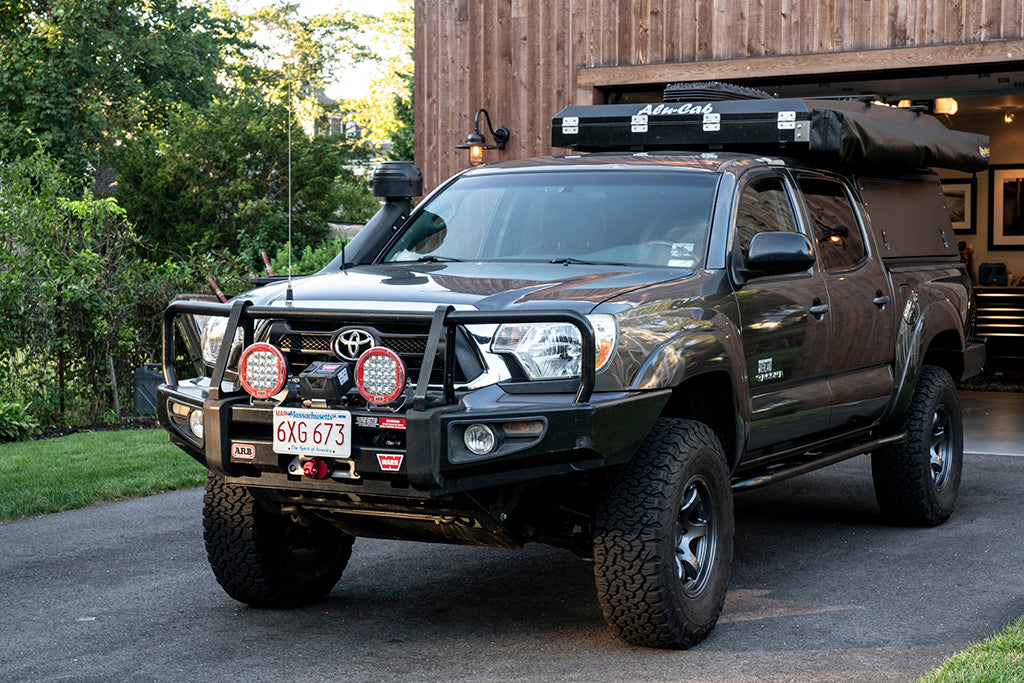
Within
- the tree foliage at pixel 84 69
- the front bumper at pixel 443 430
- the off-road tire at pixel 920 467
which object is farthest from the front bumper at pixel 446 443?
the tree foliage at pixel 84 69

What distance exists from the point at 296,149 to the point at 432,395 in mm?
24016

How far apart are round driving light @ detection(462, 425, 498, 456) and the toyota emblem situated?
51cm

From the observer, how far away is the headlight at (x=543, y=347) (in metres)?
4.75

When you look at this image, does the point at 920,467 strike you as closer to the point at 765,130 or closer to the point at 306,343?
the point at 765,130

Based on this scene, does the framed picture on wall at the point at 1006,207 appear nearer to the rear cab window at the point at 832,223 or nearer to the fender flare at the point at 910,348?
the fender flare at the point at 910,348

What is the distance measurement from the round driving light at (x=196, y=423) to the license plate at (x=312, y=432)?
55 centimetres

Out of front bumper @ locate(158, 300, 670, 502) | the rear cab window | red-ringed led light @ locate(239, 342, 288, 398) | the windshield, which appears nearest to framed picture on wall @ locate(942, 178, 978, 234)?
the rear cab window

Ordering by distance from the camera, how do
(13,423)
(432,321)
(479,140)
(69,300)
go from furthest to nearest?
(479,140), (69,300), (13,423), (432,321)

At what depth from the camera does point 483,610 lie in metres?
5.81

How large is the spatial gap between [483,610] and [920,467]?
2906 millimetres

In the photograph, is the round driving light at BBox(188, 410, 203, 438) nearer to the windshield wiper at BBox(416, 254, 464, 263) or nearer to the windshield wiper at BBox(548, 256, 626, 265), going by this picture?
the windshield wiper at BBox(416, 254, 464, 263)

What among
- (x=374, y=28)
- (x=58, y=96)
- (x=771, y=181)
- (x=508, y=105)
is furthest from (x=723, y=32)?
(x=374, y=28)

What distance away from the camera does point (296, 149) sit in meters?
27.8

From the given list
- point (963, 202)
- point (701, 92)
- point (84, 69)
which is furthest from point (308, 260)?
point (84, 69)
